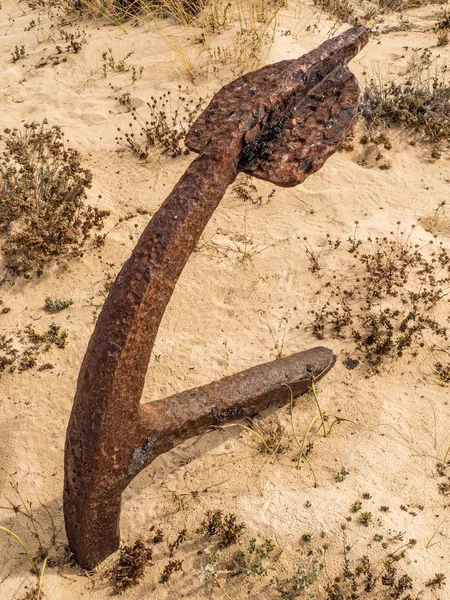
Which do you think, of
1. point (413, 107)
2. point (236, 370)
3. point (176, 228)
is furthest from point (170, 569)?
point (413, 107)

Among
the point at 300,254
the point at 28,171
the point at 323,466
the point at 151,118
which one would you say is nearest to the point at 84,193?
the point at 28,171

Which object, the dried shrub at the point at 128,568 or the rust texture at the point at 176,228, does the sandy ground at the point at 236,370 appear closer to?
the dried shrub at the point at 128,568

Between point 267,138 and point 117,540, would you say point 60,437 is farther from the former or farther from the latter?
Answer: point 267,138

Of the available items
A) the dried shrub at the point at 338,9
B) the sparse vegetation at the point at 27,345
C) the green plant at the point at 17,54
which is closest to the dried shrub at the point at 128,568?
the sparse vegetation at the point at 27,345

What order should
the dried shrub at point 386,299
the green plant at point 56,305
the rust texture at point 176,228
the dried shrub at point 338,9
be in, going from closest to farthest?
the rust texture at point 176,228 → the dried shrub at point 386,299 → the green plant at point 56,305 → the dried shrub at point 338,9

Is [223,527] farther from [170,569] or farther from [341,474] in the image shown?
[341,474]

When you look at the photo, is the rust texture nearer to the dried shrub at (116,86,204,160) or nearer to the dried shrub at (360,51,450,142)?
the dried shrub at (116,86,204,160)
